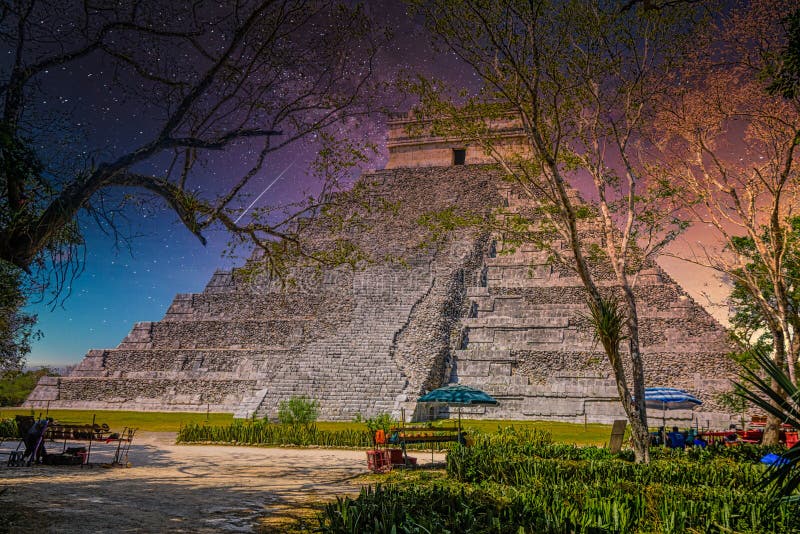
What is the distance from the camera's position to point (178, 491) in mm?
8602

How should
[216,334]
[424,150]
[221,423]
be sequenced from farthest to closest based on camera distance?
[424,150] < [216,334] < [221,423]

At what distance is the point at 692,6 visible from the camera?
12.3 m

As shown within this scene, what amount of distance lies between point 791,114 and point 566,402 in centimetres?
1107

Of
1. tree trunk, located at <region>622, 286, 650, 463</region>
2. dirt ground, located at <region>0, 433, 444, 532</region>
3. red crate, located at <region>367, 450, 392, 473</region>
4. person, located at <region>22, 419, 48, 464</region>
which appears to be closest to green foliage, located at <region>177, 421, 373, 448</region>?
dirt ground, located at <region>0, 433, 444, 532</region>

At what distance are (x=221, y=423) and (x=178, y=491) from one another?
11627 millimetres

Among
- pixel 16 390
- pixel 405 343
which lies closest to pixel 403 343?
pixel 405 343

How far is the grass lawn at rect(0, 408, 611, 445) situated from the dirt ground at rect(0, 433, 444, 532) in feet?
15.7

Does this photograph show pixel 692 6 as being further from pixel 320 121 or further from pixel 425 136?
pixel 425 136

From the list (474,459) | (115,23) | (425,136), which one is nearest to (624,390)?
(474,459)

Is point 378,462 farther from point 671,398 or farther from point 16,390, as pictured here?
point 16,390

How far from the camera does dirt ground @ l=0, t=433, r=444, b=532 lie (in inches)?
257

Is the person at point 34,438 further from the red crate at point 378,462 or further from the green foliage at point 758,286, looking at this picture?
the green foliage at point 758,286

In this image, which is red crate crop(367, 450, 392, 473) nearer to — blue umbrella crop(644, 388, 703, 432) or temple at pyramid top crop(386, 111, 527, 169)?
blue umbrella crop(644, 388, 703, 432)

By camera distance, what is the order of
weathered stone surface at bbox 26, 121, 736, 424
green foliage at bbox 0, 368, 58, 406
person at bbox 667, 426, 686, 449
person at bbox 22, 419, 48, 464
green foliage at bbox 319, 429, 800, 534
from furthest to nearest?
→ green foliage at bbox 0, 368, 58, 406 < weathered stone surface at bbox 26, 121, 736, 424 < person at bbox 667, 426, 686, 449 < person at bbox 22, 419, 48, 464 < green foliage at bbox 319, 429, 800, 534
